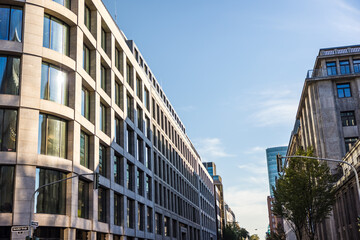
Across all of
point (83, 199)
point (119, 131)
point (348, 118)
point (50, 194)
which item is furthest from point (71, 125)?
point (348, 118)

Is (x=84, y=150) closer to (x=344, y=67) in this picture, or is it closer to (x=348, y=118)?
(x=348, y=118)

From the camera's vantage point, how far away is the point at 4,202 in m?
26.3

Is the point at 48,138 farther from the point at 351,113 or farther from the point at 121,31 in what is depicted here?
the point at 351,113

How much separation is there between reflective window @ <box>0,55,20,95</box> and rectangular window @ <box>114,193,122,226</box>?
15.8 meters

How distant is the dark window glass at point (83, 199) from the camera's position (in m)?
31.8

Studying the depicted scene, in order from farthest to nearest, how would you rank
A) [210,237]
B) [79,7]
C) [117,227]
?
[210,237] → [117,227] → [79,7]

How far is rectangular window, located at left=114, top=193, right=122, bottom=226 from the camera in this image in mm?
39722

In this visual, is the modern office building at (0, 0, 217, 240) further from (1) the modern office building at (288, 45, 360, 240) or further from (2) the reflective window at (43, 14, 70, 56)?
(1) the modern office building at (288, 45, 360, 240)

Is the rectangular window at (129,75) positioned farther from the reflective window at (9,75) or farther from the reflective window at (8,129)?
the reflective window at (8,129)

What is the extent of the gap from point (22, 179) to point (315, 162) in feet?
89.5

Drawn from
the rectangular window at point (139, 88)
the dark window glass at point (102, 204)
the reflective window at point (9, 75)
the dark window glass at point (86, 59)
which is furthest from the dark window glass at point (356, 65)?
the reflective window at point (9, 75)

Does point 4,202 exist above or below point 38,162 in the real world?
below

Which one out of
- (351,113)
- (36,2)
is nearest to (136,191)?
(36,2)

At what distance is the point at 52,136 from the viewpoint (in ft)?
96.9
